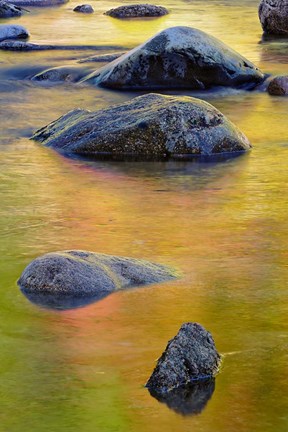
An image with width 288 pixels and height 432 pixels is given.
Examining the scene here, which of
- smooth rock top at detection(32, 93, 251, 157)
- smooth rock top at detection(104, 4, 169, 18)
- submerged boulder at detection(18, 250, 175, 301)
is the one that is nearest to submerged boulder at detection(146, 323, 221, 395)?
submerged boulder at detection(18, 250, 175, 301)

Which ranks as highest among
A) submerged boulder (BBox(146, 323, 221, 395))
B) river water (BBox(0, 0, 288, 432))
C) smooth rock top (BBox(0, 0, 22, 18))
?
submerged boulder (BBox(146, 323, 221, 395))

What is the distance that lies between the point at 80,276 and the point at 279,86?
362 inches

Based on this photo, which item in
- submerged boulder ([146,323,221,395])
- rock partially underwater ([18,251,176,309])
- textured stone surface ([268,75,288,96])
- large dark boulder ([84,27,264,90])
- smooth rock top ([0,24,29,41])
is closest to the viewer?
submerged boulder ([146,323,221,395])

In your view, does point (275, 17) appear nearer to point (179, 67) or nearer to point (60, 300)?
point (179, 67)

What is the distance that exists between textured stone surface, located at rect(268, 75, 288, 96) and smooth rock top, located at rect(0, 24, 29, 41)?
7519 mm

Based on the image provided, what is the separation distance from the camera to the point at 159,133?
41.0 feet

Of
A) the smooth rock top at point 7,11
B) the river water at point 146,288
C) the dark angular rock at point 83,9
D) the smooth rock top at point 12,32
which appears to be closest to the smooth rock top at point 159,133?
the river water at point 146,288

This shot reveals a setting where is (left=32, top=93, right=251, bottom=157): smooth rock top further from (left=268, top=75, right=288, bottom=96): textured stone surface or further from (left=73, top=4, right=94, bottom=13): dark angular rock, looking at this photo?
(left=73, top=4, right=94, bottom=13): dark angular rock

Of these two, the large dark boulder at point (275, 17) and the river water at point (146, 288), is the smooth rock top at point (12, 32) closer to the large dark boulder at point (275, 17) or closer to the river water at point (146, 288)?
the large dark boulder at point (275, 17)

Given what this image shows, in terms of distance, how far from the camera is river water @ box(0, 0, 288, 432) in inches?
237

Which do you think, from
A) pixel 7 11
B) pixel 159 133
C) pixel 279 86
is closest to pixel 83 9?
pixel 7 11

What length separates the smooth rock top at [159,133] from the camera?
40.8ft

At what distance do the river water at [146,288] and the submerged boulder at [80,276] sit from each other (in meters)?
0.11

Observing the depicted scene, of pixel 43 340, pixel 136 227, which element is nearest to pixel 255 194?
pixel 136 227
